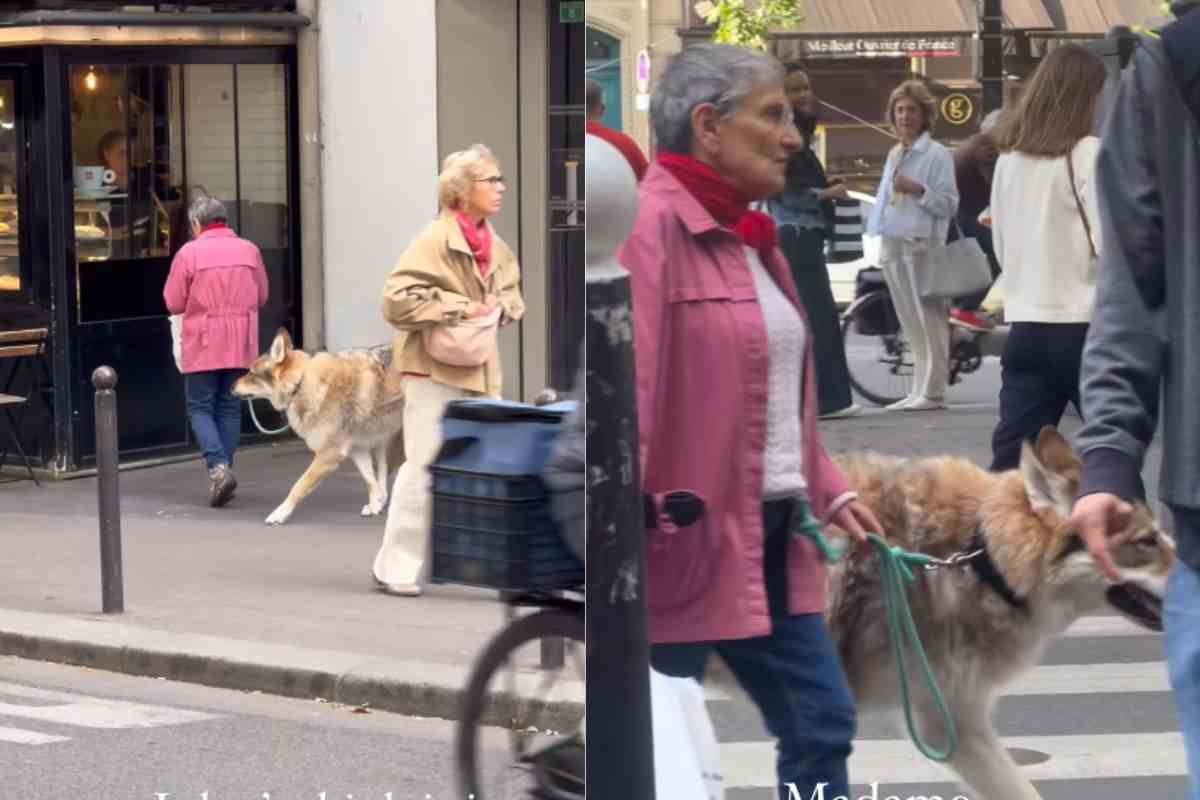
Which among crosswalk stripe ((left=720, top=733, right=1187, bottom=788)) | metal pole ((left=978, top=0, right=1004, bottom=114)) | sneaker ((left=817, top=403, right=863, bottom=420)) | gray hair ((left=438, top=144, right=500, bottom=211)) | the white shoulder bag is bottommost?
crosswalk stripe ((left=720, top=733, right=1187, bottom=788))

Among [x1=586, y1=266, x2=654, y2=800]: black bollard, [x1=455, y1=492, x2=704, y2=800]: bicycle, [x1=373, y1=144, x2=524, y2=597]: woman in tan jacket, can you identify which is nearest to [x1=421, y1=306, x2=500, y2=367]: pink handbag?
[x1=373, y1=144, x2=524, y2=597]: woman in tan jacket

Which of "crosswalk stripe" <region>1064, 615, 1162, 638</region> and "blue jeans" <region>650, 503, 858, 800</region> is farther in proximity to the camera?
"blue jeans" <region>650, 503, 858, 800</region>

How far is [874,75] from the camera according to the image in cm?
285

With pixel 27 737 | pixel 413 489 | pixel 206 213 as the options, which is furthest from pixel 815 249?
pixel 206 213

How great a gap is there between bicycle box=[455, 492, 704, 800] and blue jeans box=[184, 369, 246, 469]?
7039 millimetres

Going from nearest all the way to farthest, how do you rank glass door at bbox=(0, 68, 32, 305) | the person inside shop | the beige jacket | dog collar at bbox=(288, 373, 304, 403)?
the beige jacket → dog collar at bbox=(288, 373, 304, 403) → glass door at bbox=(0, 68, 32, 305) → the person inside shop

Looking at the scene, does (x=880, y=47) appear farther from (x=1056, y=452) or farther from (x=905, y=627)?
(x=905, y=627)

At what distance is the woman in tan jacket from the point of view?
27.5 feet

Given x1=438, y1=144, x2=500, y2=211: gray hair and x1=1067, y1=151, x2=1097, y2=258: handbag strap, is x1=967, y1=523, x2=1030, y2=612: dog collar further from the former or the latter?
x1=438, y1=144, x2=500, y2=211: gray hair

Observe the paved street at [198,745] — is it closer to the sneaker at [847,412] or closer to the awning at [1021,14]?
the sneaker at [847,412]

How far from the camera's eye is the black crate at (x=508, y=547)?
4902mm

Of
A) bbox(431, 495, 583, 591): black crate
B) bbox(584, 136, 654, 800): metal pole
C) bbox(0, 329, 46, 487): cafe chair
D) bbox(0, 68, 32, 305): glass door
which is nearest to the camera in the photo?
bbox(584, 136, 654, 800): metal pole

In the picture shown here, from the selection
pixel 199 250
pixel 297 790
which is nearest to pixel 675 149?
pixel 297 790

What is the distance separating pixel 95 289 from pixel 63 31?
5.22 feet
